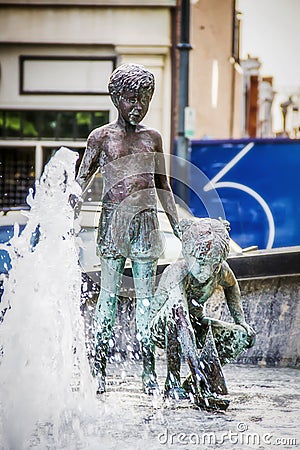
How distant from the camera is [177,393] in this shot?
6.58 m

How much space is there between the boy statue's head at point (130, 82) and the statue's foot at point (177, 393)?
1.72 metres

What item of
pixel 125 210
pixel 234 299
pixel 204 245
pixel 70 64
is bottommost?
pixel 234 299

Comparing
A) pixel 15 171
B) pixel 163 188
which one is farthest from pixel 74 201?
pixel 15 171

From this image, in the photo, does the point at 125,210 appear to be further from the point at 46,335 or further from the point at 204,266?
the point at 46,335

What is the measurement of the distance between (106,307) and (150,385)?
0.53m

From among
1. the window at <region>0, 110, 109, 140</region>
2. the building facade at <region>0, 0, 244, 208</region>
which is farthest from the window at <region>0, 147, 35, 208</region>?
the window at <region>0, 110, 109, 140</region>

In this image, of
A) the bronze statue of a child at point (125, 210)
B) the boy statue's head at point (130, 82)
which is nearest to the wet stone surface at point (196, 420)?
the bronze statue of a child at point (125, 210)

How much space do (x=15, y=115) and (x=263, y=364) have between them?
11.0 m

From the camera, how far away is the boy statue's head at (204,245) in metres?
6.32

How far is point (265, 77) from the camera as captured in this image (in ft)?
141

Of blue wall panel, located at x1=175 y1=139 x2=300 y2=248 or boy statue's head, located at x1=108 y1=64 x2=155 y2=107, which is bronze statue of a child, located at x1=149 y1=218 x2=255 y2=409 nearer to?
boy statue's head, located at x1=108 y1=64 x2=155 y2=107

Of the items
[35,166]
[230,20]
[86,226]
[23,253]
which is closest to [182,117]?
[35,166]

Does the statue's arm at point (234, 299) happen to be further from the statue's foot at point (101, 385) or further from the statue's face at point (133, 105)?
the statue's face at point (133, 105)

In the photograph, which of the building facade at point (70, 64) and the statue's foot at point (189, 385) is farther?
the building facade at point (70, 64)
